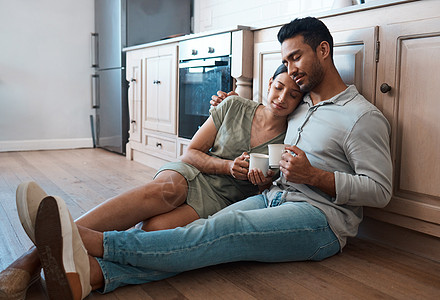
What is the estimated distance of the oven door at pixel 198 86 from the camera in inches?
94.9

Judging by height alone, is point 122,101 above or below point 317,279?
above

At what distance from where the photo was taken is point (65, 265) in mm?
1060

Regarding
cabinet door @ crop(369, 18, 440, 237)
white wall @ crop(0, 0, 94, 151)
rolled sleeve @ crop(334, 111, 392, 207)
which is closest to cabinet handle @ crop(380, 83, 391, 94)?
cabinet door @ crop(369, 18, 440, 237)

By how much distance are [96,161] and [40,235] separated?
2.60 meters

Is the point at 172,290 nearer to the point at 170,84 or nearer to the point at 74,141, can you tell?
the point at 170,84

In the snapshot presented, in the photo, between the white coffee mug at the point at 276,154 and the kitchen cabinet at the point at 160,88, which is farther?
the kitchen cabinet at the point at 160,88

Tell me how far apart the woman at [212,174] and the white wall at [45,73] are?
3.06m

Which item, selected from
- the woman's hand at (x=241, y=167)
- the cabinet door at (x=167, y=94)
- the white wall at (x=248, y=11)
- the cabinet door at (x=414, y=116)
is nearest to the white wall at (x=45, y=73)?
the white wall at (x=248, y=11)

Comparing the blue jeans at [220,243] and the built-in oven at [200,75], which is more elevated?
the built-in oven at [200,75]

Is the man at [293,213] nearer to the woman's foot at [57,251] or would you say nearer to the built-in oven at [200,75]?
the woman's foot at [57,251]

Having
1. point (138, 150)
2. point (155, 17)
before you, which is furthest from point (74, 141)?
point (155, 17)

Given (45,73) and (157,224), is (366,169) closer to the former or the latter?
(157,224)

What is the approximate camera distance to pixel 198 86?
2.67m

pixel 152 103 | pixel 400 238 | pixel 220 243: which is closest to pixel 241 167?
pixel 220 243
